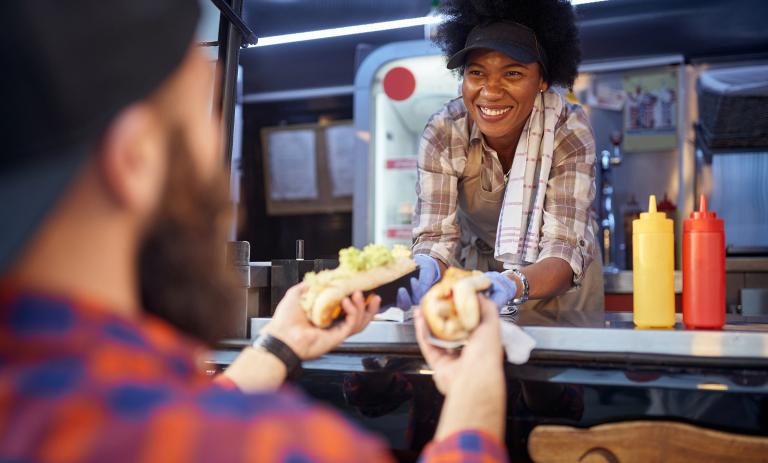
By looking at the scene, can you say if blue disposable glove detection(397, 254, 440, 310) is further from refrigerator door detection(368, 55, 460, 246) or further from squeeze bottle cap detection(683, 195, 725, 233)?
refrigerator door detection(368, 55, 460, 246)

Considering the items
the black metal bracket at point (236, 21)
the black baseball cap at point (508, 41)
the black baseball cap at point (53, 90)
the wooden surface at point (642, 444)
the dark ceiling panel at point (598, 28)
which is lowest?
the wooden surface at point (642, 444)

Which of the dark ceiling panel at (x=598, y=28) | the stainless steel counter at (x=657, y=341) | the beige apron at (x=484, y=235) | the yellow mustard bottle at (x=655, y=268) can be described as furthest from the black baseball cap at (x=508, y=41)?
the dark ceiling panel at (x=598, y=28)

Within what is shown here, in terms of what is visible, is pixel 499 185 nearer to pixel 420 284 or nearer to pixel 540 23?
pixel 540 23

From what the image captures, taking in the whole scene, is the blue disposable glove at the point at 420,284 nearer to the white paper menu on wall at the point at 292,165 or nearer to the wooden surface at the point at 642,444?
the wooden surface at the point at 642,444

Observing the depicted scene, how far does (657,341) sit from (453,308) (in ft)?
1.62

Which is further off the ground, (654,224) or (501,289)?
(654,224)

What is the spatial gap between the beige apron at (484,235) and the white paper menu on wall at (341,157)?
2.55 m

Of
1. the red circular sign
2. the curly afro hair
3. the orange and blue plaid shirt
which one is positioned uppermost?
the red circular sign

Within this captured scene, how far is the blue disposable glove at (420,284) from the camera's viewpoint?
1.61m

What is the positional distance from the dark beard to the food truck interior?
85cm

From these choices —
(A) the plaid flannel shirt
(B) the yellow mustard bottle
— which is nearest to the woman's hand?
(B) the yellow mustard bottle

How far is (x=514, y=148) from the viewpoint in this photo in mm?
2518

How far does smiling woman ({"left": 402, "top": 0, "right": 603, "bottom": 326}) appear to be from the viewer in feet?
7.20

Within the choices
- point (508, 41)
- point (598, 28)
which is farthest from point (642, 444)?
point (598, 28)
